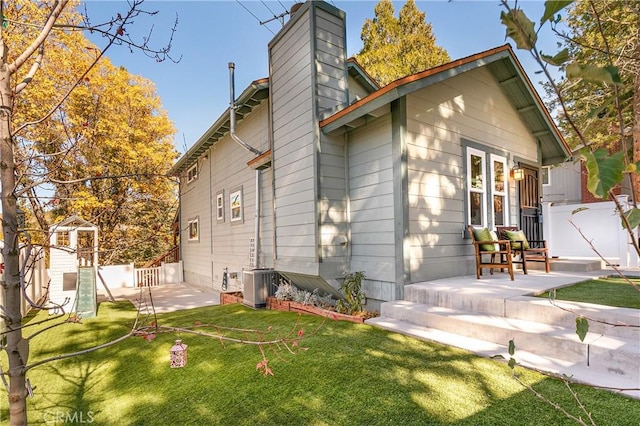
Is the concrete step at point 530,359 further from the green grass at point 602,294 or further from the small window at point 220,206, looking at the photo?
the small window at point 220,206

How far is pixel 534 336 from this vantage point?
10.8ft

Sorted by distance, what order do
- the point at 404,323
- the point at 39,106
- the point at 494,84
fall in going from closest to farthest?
the point at 404,323 < the point at 494,84 < the point at 39,106

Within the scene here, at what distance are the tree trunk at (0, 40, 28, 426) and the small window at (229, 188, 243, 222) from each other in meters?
7.50

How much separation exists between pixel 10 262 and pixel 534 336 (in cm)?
396

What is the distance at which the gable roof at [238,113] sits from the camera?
7.29 meters

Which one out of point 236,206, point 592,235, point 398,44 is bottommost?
point 592,235

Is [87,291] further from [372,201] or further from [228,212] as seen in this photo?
[372,201]

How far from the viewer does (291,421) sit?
2463 millimetres

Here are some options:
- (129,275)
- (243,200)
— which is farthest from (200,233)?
(243,200)

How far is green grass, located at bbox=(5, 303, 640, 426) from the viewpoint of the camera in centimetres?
241

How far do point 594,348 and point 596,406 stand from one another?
747 millimetres

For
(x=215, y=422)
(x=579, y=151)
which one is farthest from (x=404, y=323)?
(x=579, y=151)

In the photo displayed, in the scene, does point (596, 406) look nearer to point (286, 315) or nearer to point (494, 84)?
point (286, 315)

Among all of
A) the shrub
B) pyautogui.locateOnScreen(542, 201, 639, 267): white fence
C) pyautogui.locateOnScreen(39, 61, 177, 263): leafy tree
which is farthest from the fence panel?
pyautogui.locateOnScreen(542, 201, 639, 267): white fence
